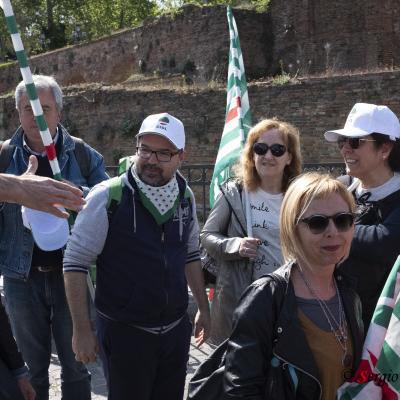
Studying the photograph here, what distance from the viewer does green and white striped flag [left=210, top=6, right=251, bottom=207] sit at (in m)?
4.89

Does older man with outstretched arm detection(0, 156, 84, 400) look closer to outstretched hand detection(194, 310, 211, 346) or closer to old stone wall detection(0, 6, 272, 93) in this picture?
outstretched hand detection(194, 310, 211, 346)

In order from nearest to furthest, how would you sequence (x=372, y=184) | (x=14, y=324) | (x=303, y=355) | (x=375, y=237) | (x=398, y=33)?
(x=303, y=355)
(x=375, y=237)
(x=372, y=184)
(x=14, y=324)
(x=398, y=33)

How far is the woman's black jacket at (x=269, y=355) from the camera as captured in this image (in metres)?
2.07

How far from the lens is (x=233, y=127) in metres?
5.01

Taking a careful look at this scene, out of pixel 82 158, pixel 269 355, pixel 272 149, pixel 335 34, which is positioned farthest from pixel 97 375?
pixel 335 34

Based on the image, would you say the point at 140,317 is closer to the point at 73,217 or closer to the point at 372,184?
the point at 73,217

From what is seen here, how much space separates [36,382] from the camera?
139 inches

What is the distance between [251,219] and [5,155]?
4.62ft

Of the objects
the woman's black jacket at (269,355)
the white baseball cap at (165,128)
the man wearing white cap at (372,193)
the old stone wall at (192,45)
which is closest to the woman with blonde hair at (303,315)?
the woman's black jacket at (269,355)

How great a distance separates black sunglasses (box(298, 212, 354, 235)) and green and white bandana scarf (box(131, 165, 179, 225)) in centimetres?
86

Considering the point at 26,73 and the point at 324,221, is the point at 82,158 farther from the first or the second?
the point at 324,221

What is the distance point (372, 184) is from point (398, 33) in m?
18.9

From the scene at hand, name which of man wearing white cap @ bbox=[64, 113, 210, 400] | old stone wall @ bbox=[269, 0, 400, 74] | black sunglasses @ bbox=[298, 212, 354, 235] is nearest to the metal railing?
man wearing white cap @ bbox=[64, 113, 210, 400]

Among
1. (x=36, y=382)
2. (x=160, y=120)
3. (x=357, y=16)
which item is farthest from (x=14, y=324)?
(x=357, y=16)
